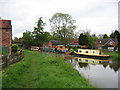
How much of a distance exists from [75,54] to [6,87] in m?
29.9

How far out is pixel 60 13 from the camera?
43.5 m

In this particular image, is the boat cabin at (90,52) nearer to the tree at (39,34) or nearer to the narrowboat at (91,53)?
the narrowboat at (91,53)

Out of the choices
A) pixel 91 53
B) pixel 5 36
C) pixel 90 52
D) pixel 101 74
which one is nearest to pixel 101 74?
pixel 101 74

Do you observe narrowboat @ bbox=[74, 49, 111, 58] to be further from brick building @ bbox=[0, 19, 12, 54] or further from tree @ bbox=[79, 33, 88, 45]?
brick building @ bbox=[0, 19, 12, 54]

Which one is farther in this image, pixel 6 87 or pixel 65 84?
pixel 65 84

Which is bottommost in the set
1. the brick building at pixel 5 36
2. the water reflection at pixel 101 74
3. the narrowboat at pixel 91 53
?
the water reflection at pixel 101 74

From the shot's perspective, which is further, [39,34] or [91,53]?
[39,34]

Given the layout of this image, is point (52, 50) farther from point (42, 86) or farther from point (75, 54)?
point (42, 86)

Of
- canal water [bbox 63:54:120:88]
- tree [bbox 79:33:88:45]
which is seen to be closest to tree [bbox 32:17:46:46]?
tree [bbox 79:33:88:45]

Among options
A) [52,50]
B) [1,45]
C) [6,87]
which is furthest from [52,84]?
[52,50]

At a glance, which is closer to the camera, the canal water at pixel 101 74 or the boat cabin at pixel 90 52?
the canal water at pixel 101 74

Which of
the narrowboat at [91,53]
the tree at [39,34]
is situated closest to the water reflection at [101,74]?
the narrowboat at [91,53]

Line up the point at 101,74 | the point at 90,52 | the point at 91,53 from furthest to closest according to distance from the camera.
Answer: the point at 90,52
the point at 91,53
the point at 101,74

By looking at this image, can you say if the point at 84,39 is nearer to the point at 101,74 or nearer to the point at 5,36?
the point at 5,36
